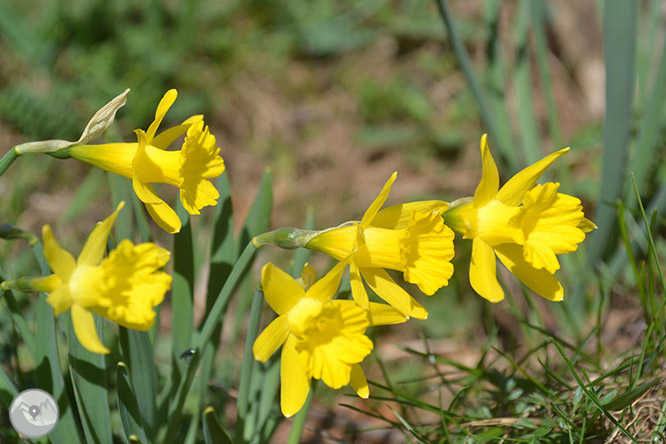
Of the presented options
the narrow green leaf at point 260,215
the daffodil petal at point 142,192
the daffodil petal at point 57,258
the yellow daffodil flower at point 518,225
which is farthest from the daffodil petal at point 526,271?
the daffodil petal at point 57,258

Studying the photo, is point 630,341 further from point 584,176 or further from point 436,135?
point 436,135

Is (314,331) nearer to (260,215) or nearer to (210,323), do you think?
(210,323)

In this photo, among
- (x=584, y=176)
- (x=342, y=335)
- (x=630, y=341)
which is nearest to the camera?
(x=342, y=335)

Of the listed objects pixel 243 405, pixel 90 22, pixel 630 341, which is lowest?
pixel 630 341

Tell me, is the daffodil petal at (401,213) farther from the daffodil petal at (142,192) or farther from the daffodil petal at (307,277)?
the daffodil petal at (142,192)

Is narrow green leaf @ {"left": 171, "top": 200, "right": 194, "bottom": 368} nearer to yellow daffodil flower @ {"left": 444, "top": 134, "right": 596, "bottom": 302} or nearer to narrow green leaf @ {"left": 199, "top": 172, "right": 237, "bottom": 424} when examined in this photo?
narrow green leaf @ {"left": 199, "top": 172, "right": 237, "bottom": 424}

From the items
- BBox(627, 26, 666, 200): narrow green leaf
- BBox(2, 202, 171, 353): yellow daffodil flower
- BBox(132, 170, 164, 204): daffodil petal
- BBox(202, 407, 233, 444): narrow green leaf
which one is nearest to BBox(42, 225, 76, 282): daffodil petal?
BBox(2, 202, 171, 353): yellow daffodil flower

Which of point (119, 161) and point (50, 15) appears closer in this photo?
point (119, 161)

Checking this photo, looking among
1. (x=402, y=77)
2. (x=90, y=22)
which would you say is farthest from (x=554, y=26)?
(x=90, y=22)
